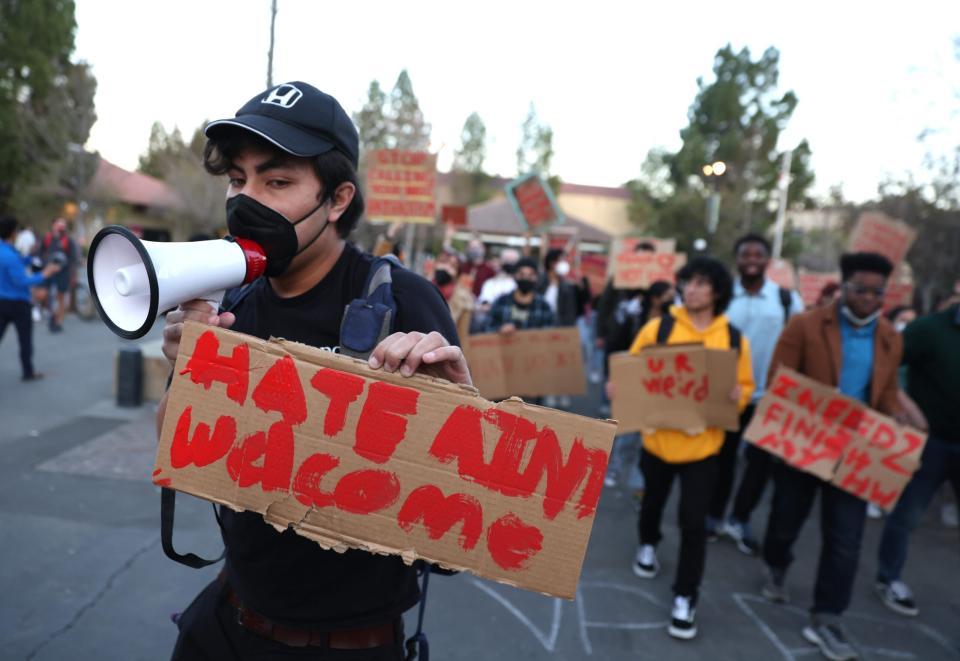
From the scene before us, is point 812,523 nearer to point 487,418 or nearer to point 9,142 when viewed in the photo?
point 487,418

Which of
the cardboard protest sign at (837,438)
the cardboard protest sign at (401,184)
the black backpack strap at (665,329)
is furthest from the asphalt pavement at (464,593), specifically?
the cardboard protest sign at (401,184)

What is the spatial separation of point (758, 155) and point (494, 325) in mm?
36077

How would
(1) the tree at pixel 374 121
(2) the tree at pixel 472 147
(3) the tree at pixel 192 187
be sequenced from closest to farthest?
(1) the tree at pixel 374 121 → (3) the tree at pixel 192 187 → (2) the tree at pixel 472 147

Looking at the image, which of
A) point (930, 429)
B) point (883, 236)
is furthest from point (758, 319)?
point (883, 236)

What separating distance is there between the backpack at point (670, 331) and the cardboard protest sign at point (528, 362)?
1.61 metres

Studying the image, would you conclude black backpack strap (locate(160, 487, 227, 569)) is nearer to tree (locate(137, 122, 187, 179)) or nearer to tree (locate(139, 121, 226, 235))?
tree (locate(139, 121, 226, 235))

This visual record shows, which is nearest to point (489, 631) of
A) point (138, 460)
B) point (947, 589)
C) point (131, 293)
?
point (131, 293)

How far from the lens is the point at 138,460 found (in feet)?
17.0

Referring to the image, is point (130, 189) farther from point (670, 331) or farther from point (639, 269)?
point (670, 331)

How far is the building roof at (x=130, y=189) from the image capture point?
95.8ft

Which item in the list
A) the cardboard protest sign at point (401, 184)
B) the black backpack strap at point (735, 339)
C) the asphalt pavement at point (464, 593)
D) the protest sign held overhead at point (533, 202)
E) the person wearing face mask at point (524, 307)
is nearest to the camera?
the asphalt pavement at point (464, 593)

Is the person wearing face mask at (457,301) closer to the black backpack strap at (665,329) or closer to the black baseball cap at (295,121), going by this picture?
the black backpack strap at (665,329)

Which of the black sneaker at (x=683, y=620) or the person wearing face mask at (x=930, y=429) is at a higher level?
the person wearing face mask at (x=930, y=429)

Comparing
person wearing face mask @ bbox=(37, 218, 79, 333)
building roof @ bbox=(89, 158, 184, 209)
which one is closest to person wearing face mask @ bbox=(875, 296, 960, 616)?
person wearing face mask @ bbox=(37, 218, 79, 333)
